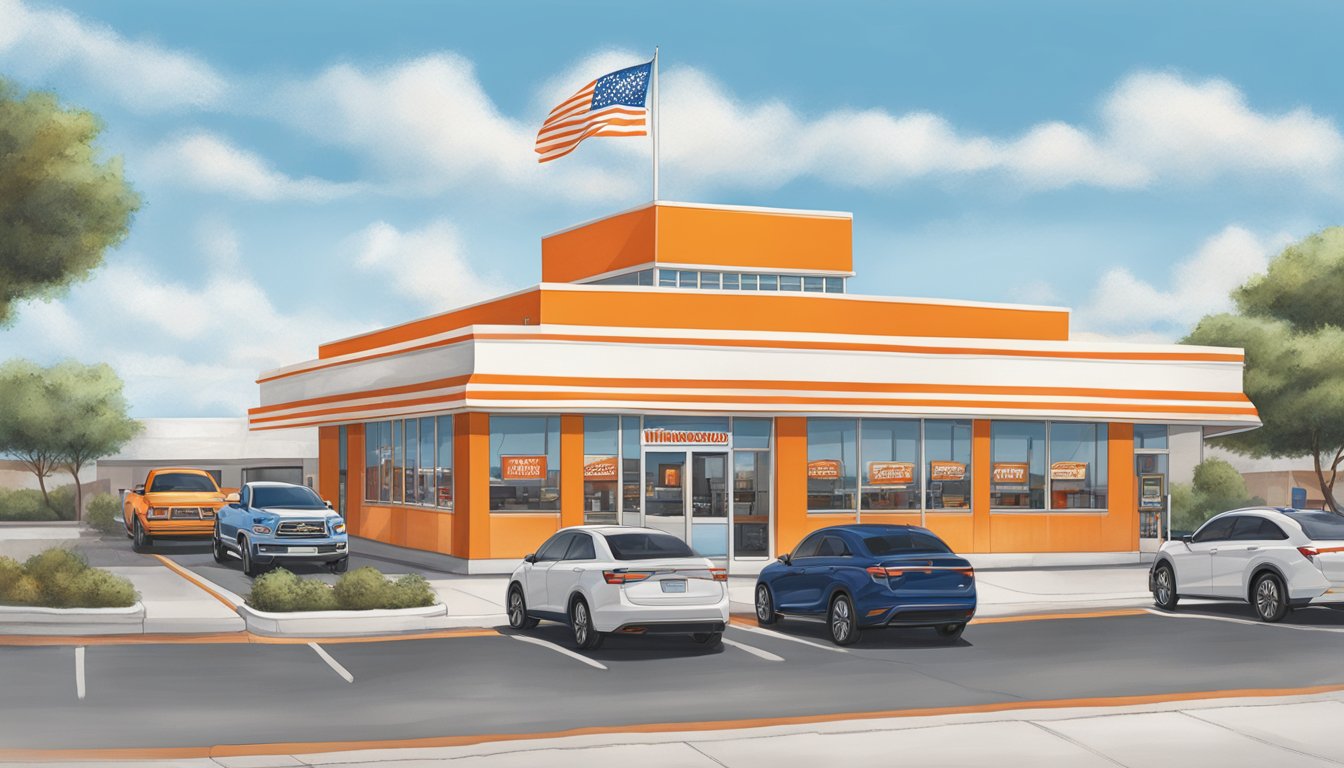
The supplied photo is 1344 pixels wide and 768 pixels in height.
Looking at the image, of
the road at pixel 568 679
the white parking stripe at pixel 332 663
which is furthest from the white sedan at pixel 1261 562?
the white parking stripe at pixel 332 663

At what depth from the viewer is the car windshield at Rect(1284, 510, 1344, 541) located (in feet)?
72.8

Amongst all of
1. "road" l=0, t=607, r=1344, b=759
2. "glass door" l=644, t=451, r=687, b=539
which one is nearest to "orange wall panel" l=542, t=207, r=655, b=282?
"glass door" l=644, t=451, r=687, b=539

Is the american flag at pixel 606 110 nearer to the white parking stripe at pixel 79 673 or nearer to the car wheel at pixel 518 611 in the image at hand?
the car wheel at pixel 518 611

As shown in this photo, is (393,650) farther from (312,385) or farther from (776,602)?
(312,385)

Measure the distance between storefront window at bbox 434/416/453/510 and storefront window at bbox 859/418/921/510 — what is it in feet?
27.8

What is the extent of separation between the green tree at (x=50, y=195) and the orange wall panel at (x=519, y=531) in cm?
896

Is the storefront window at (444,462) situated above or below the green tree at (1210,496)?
above

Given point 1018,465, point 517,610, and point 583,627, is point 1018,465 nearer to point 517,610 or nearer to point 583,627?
point 517,610

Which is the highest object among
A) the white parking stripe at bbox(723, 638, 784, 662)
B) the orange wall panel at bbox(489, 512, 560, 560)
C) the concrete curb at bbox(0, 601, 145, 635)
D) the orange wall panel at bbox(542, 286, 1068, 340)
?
the orange wall panel at bbox(542, 286, 1068, 340)

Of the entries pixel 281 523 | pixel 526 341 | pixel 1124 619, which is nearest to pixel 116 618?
pixel 281 523

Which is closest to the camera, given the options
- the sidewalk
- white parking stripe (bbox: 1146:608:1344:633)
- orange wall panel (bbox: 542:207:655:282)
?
the sidewalk

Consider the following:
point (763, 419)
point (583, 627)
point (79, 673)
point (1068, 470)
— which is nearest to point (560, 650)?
point (583, 627)

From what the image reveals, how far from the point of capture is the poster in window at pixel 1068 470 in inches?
1289

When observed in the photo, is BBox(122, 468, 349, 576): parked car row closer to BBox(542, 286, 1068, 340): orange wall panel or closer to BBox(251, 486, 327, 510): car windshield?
BBox(251, 486, 327, 510): car windshield
